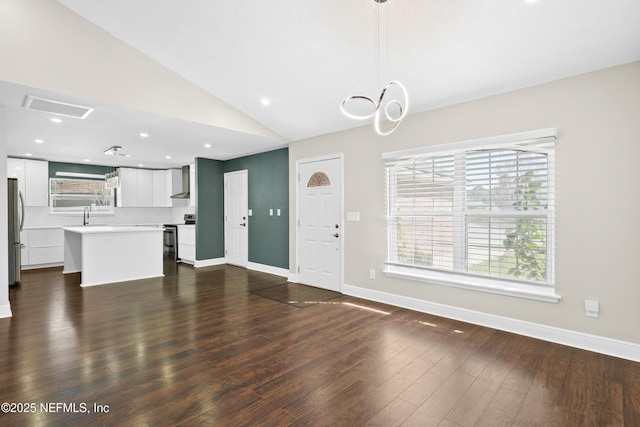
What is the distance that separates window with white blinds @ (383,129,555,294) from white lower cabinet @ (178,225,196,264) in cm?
487

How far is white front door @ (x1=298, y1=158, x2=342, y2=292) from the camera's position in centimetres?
508

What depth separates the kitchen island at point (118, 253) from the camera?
17.7 feet

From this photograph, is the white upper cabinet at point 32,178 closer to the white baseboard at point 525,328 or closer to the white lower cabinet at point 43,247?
the white lower cabinet at point 43,247

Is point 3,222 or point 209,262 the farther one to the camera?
point 209,262

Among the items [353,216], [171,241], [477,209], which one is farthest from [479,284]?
[171,241]

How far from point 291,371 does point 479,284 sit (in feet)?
7.56

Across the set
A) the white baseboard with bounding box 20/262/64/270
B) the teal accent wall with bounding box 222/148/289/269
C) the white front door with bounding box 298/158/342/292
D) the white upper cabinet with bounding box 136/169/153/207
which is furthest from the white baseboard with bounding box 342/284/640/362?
the white baseboard with bounding box 20/262/64/270

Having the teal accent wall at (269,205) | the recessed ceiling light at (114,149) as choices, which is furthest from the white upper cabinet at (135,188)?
the teal accent wall at (269,205)

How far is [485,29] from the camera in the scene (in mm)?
2691

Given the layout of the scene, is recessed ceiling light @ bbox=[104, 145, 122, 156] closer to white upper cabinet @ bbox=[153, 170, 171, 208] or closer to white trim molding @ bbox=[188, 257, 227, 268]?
white upper cabinet @ bbox=[153, 170, 171, 208]

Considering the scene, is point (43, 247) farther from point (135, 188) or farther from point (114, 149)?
point (114, 149)

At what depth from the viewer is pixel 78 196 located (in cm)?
803

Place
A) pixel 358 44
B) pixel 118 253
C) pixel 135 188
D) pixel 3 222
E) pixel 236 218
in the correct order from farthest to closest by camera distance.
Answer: pixel 135 188, pixel 236 218, pixel 118 253, pixel 3 222, pixel 358 44

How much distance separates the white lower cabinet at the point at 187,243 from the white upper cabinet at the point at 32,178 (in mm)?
2943
